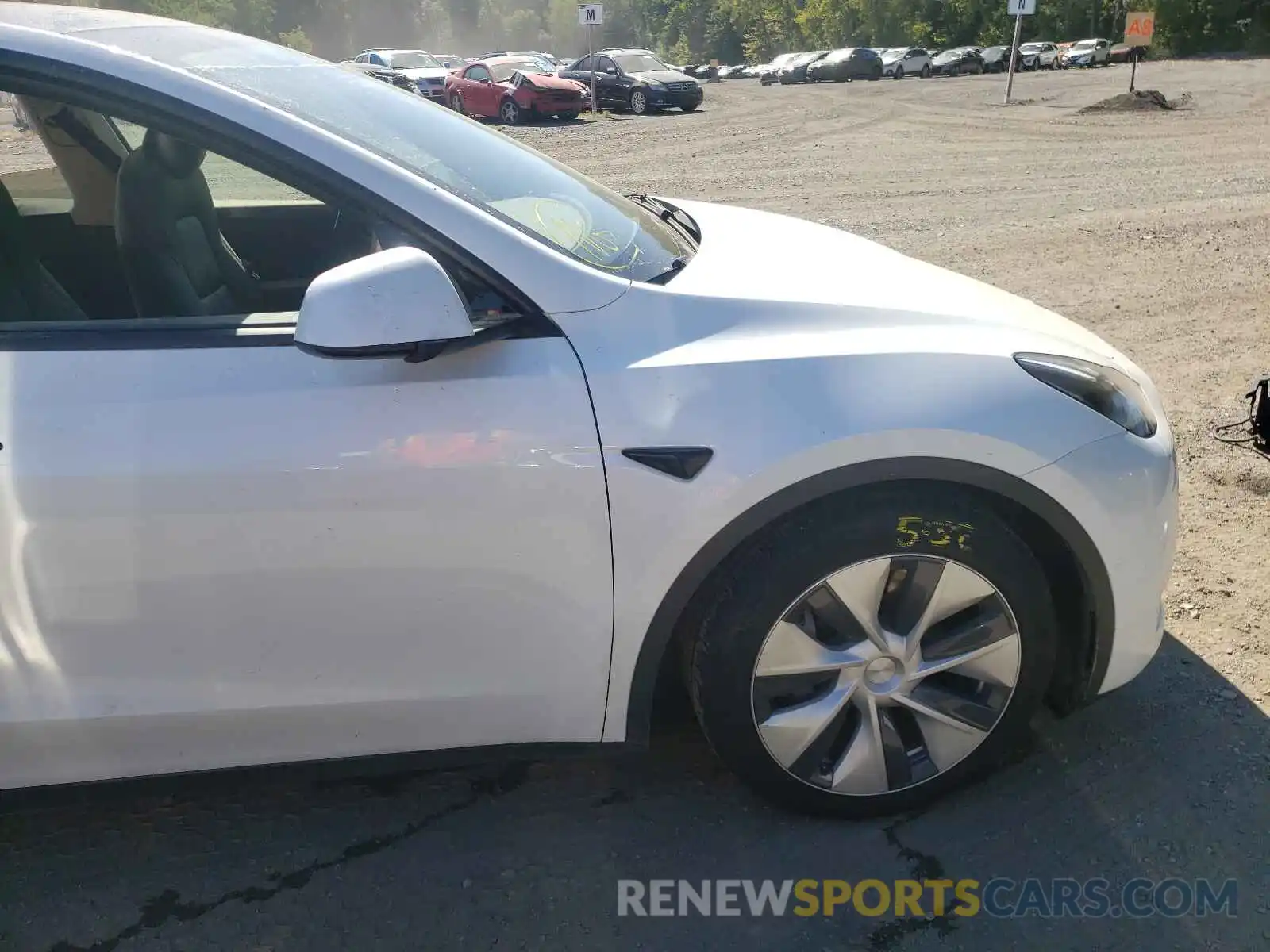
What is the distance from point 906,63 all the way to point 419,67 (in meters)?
23.1

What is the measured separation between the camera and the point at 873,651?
85.0 inches

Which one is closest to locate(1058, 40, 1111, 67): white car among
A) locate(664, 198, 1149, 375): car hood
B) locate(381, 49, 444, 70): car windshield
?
locate(381, 49, 444, 70): car windshield

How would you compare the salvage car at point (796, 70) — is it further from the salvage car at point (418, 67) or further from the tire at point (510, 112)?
the tire at point (510, 112)

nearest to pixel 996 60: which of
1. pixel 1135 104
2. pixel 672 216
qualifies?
pixel 1135 104

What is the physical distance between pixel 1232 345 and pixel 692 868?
477 cm

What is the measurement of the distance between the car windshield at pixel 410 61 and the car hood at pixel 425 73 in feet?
1.18

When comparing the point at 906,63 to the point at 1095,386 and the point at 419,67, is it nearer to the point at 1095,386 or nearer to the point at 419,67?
the point at 419,67

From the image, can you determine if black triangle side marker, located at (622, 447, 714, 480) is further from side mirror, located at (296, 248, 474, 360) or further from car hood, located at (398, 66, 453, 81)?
car hood, located at (398, 66, 453, 81)

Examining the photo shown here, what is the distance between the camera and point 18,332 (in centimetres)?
190

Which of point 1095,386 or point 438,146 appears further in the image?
point 438,146

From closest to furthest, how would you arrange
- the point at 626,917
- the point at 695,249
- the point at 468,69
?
1. the point at 626,917
2. the point at 695,249
3. the point at 468,69

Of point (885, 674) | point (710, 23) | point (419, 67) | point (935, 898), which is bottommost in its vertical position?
point (935, 898)

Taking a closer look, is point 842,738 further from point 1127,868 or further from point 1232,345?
point 1232,345

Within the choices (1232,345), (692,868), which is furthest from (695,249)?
(1232,345)
